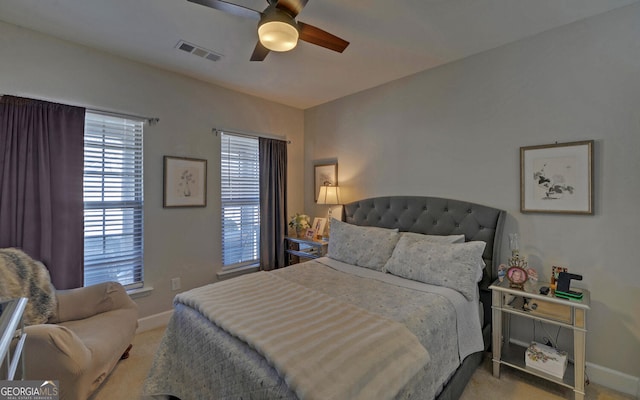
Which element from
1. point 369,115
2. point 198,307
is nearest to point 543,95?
point 369,115

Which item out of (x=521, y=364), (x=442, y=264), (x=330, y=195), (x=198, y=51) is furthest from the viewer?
(x=330, y=195)

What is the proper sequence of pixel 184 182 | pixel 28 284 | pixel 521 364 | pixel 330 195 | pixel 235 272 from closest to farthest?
pixel 28 284 → pixel 521 364 → pixel 184 182 → pixel 235 272 → pixel 330 195

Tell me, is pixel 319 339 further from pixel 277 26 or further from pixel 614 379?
pixel 614 379

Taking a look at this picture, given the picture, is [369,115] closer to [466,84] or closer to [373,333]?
[466,84]

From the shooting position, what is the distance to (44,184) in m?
2.29

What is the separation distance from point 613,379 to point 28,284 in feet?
14.3

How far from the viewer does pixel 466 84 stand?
8.85 feet

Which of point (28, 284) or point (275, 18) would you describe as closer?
point (275, 18)

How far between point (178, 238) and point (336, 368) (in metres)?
2.60

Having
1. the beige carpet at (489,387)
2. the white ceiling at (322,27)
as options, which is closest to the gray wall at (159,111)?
the white ceiling at (322,27)

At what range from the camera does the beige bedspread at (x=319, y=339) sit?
1.12 metres

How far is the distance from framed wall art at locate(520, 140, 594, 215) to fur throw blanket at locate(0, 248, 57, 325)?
390 centimetres

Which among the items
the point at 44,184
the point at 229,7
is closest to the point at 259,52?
the point at 229,7

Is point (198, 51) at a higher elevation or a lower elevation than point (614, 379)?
higher
